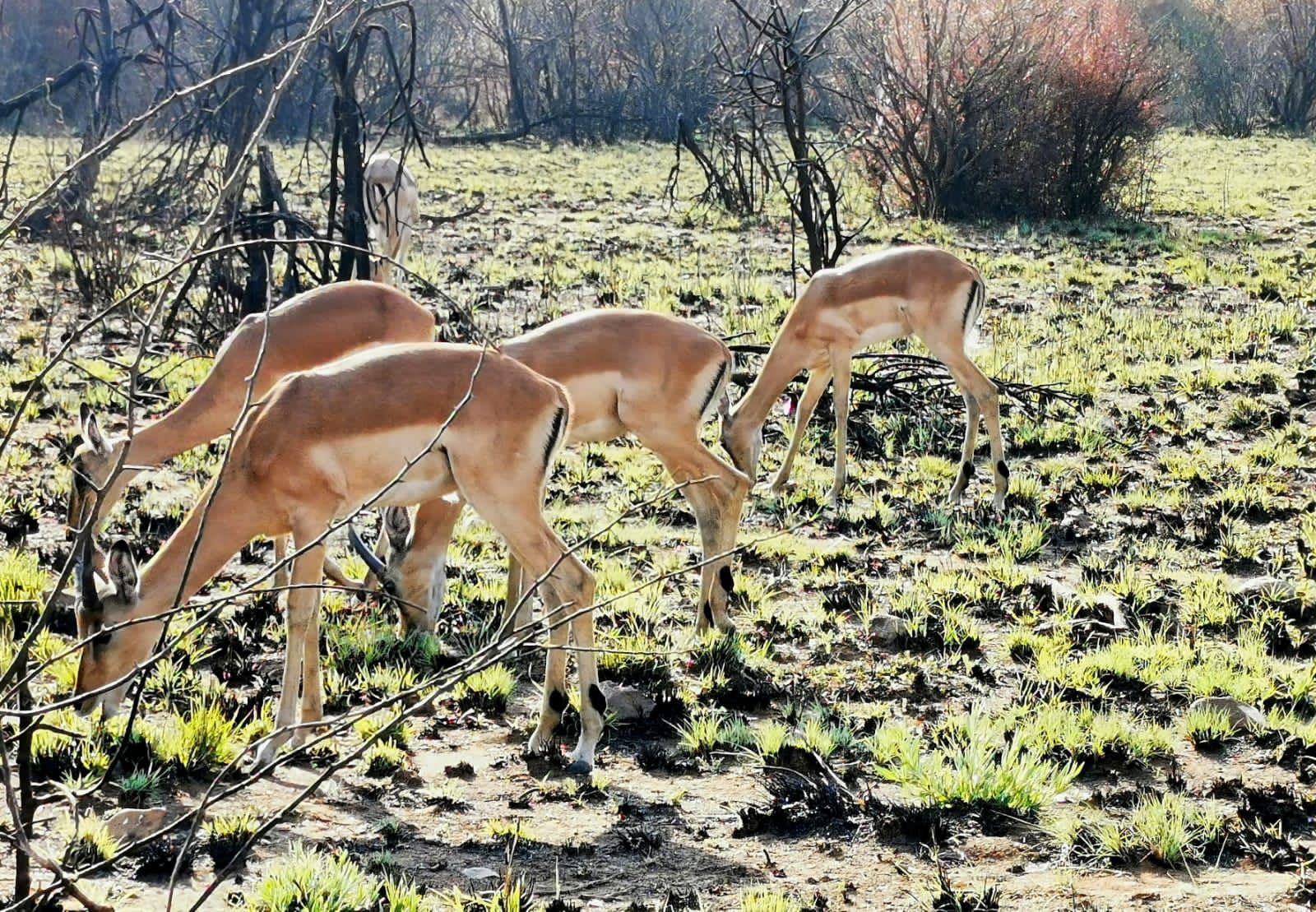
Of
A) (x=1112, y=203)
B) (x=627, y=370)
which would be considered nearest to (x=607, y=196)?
(x=1112, y=203)

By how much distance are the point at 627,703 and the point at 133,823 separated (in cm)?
189

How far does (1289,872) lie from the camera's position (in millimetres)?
3943

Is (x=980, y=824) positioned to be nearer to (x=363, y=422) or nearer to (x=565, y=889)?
(x=565, y=889)

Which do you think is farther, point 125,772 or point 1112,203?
point 1112,203

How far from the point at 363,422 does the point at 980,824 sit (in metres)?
2.31

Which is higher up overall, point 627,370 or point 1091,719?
point 627,370

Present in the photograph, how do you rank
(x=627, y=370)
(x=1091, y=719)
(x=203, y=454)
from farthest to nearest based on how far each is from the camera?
(x=203, y=454) < (x=627, y=370) < (x=1091, y=719)

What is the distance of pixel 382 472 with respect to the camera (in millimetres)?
4699

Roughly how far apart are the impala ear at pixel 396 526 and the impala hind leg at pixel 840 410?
3.00 m

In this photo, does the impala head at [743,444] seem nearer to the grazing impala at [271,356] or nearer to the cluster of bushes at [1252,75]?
the grazing impala at [271,356]

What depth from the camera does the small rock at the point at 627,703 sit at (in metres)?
5.22

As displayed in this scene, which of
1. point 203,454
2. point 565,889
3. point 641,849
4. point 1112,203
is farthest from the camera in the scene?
point 1112,203

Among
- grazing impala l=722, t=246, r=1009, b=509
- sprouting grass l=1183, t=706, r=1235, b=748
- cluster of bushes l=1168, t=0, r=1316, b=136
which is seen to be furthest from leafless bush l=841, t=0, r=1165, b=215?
cluster of bushes l=1168, t=0, r=1316, b=136

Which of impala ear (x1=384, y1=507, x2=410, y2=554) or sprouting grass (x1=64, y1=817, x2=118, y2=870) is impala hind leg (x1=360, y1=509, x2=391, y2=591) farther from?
sprouting grass (x1=64, y1=817, x2=118, y2=870)
